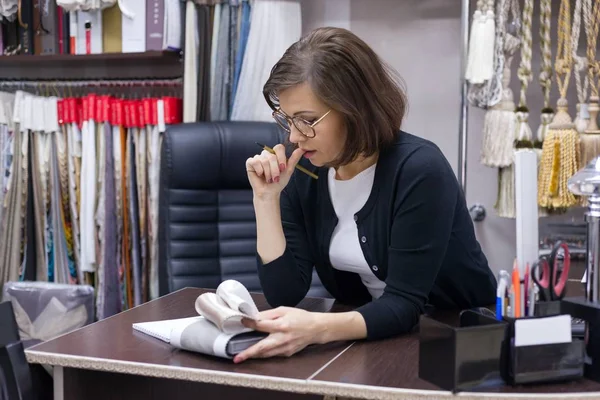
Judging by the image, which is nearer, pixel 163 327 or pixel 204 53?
pixel 163 327

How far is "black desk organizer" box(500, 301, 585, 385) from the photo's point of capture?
116cm

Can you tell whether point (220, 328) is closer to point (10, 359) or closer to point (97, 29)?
point (10, 359)

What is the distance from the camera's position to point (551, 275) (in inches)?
47.7

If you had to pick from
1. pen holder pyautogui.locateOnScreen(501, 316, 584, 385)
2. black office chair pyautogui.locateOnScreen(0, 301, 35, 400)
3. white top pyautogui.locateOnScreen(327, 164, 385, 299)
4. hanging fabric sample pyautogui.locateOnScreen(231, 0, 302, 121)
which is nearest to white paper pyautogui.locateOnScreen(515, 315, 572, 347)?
pen holder pyautogui.locateOnScreen(501, 316, 584, 385)

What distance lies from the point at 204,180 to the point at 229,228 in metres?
0.19

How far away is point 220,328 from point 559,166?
153 centimetres

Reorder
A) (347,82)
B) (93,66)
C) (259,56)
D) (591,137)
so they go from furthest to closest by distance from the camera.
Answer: (93,66)
(259,56)
(591,137)
(347,82)

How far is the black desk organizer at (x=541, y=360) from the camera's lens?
116cm

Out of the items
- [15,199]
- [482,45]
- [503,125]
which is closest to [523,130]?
[503,125]

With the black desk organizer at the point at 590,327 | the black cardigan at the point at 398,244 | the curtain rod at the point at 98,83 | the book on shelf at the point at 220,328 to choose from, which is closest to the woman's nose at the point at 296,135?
the black cardigan at the point at 398,244

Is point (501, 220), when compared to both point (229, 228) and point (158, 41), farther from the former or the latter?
point (158, 41)

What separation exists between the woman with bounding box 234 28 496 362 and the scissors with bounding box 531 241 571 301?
1.05 feet

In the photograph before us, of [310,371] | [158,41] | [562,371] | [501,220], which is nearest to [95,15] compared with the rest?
[158,41]

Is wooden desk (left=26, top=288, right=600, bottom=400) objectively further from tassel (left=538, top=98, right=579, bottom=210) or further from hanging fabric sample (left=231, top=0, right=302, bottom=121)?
hanging fabric sample (left=231, top=0, right=302, bottom=121)
